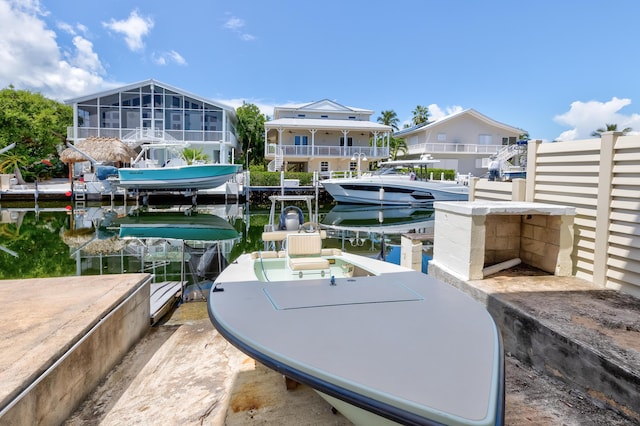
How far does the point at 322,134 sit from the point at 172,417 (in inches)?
1220

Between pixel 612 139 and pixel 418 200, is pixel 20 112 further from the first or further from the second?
pixel 612 139

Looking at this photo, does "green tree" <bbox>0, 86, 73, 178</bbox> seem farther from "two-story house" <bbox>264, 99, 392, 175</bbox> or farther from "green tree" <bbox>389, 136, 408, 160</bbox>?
"green tree" <bbox>389, 136, 408, 160</bbox>

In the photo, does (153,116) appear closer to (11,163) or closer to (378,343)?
(11,163)

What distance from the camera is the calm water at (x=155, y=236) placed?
10.1 meters

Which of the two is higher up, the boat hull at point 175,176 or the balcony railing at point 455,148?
the balcony railing at point 455,148

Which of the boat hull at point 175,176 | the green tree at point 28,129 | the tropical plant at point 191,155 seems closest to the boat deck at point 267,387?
the boat hull at point 175,176

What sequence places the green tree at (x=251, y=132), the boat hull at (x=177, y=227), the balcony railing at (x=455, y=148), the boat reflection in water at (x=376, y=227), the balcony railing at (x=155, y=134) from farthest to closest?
the green tree at (x=251, y=132) < the balcony railing at (x=455, y=148) < the balcony railing at (x=155, y=134) < the boat hull at (x=177, y=227) < the boat reflection in water at (x=376, y=227)

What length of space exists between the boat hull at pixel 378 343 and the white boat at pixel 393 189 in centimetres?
2164

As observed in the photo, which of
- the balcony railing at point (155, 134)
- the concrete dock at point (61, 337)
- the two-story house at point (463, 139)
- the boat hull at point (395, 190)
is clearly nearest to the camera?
the concrete dock at point (61, 337)

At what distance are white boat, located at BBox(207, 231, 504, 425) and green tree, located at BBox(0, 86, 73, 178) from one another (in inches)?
1355

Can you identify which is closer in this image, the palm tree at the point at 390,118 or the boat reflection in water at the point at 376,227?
the boat reflection in water at the point at 376,227

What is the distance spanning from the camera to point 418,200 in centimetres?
2541

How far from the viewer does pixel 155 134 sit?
28359 millimetres

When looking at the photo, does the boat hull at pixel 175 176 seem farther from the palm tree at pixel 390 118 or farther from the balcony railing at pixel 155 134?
the palm tree at pixel 390 118
